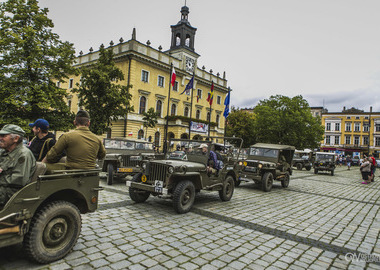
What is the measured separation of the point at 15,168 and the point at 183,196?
3.85 metres

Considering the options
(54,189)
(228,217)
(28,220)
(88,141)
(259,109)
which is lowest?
(228,217)

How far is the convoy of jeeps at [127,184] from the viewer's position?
119 inches

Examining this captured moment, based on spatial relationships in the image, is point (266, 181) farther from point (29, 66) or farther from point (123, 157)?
point (29, 66)

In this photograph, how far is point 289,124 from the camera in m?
38.8

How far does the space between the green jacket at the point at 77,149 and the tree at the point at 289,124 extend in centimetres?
3786

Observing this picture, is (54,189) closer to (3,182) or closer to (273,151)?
(3,182)

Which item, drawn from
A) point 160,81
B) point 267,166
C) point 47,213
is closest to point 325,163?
point 267,166

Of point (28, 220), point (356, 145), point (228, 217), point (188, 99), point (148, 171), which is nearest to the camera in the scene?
point (28, 220)

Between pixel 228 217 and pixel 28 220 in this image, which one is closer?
pixel 28 220

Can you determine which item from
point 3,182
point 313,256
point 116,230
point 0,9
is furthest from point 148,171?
point 0,9

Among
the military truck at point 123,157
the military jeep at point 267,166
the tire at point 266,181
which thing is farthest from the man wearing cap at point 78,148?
the tire at point 266,181

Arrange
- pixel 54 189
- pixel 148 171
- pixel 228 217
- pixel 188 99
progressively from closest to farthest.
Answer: pixel 54 189 → pixel 228 217 → pixel 148 171 → pixel 188 99

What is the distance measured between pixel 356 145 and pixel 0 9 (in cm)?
7709

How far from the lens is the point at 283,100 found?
1617 inches
